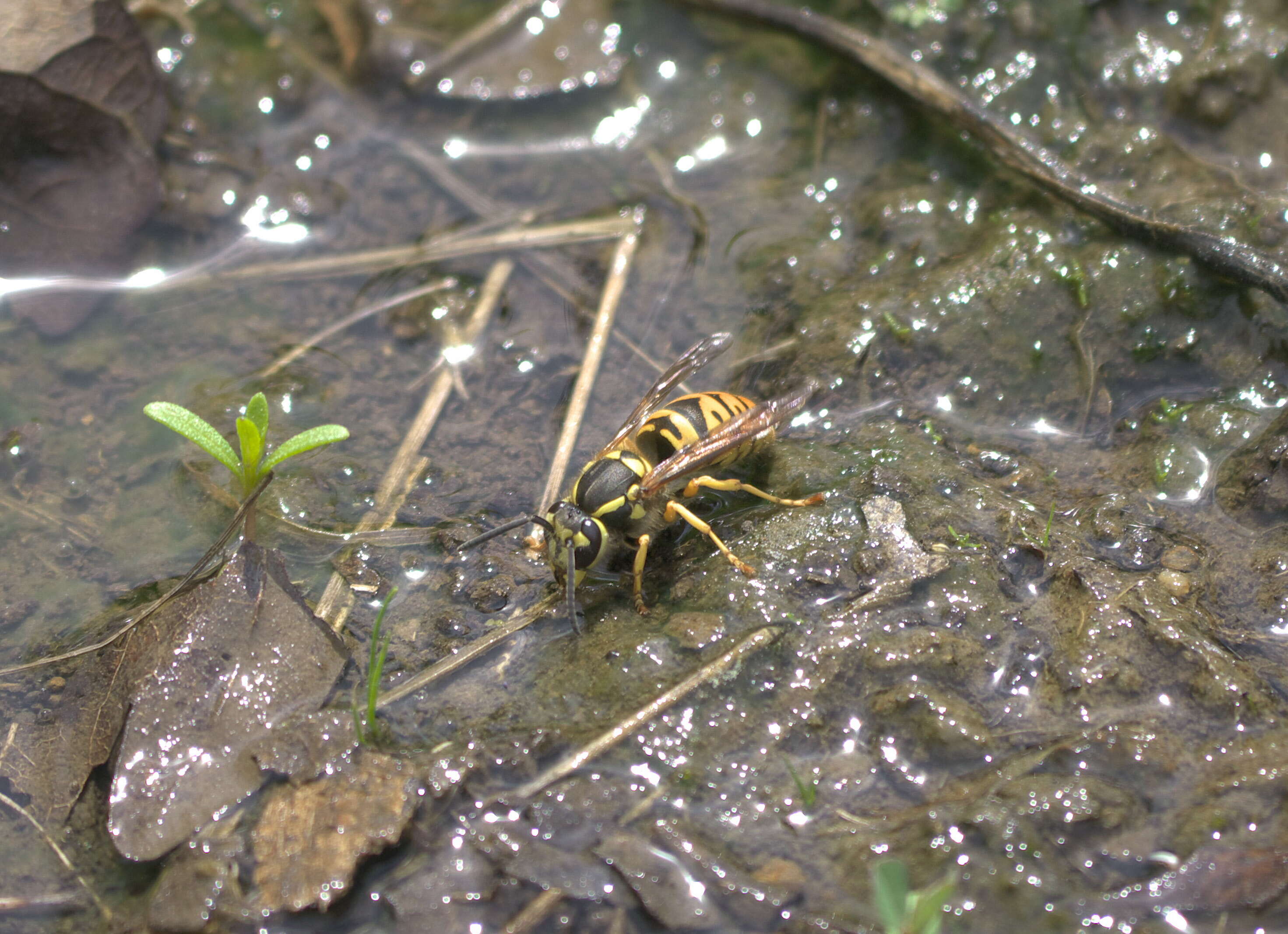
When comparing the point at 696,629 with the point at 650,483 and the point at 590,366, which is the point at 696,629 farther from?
the point at 590,366

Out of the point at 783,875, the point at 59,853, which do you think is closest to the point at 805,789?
the point at 783,875

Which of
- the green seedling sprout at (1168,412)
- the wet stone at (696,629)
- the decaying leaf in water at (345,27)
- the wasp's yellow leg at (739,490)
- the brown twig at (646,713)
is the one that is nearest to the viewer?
the brown twig at (646,713)

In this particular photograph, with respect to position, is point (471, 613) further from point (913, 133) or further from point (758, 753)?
point (913, 133)

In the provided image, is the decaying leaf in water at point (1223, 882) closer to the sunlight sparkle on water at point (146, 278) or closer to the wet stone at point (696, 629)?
the wet stone at point (696, 629)

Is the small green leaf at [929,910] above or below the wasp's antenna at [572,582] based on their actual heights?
above

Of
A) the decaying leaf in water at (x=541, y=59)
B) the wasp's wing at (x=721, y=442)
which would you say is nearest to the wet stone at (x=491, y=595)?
the wasp's wing at (x=721, y=442)

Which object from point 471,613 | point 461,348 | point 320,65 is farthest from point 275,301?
point 471,613

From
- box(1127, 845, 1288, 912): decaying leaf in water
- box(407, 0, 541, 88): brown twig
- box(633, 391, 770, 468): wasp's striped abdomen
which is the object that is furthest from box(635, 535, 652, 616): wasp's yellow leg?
box(407, 0, 541, 88): brown twig
